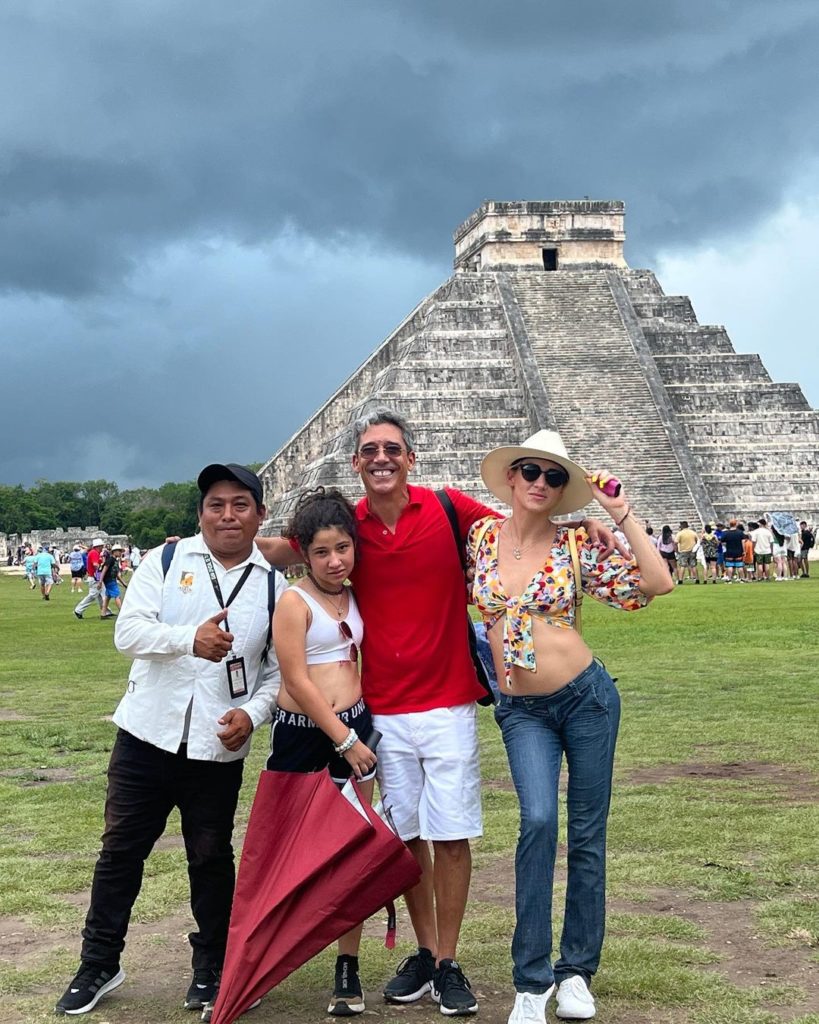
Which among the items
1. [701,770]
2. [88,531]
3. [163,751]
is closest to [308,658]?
[163,751]

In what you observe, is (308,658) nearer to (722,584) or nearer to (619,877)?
(619,877)

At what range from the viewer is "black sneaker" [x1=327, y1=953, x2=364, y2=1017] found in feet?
14.4

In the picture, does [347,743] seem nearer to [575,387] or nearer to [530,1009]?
[530,1009]

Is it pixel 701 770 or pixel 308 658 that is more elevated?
pixel 308 658

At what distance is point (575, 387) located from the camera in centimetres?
4050

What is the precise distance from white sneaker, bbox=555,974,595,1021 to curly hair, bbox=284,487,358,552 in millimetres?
1556

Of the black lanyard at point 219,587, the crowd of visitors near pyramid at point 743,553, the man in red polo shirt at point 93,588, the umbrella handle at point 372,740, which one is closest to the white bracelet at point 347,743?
the umbrella handle at point 372,740

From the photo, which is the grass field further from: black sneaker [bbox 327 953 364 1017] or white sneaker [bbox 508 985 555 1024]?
white sneaker [bbox 508 985 555 1024]

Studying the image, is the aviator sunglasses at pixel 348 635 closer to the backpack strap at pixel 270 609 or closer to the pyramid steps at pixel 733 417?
the backpack strap at pixel 270 609

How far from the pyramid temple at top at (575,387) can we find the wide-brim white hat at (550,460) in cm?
3039

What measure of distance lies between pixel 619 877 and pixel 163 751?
2.10 meters

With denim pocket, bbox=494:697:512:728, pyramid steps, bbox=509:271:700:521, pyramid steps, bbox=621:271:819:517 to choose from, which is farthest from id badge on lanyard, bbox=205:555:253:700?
pyramid steps, bbox=621:271:819:517

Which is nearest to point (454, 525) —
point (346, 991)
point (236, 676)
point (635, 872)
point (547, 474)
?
point (547, 474)

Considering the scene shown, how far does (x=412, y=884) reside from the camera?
4309mm
